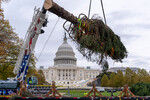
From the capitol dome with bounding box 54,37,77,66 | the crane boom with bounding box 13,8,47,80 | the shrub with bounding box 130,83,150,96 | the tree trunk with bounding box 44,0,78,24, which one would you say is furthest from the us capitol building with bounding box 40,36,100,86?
the tree trunk with bounding box 44,0,78,24

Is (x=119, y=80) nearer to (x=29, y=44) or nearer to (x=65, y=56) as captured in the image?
(x=29, y=44)

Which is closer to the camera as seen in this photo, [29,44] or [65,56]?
[29,44]

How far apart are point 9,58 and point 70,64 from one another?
105 metres

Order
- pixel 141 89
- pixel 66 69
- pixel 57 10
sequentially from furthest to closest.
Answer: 1. pixel 66 69
2. pixel 141 89
3. pixel 57 10

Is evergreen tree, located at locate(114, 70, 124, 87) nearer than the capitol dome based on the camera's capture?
Yes

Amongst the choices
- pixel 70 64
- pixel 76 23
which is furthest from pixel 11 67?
pixel 70 64

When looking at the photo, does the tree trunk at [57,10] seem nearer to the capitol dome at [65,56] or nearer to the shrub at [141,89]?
the shrub at [141,89]

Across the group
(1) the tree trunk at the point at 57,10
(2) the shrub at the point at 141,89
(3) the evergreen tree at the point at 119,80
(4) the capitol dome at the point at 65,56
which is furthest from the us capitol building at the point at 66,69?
(1) the tree trunk at the point at 57,10

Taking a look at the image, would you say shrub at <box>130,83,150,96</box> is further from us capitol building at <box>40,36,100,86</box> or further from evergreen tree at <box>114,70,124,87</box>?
us capitol building at <box>40,36,100,86</box>

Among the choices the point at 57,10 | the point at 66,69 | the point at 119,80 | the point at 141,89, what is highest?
the point at 57,10

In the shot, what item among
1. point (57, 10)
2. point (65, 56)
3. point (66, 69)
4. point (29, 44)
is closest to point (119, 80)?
point (29, 44)

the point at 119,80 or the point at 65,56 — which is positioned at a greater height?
the point at 65,56

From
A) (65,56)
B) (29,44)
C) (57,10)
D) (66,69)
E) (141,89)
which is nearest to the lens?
(57,10)

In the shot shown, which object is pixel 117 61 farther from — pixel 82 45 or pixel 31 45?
pixel 31 45
